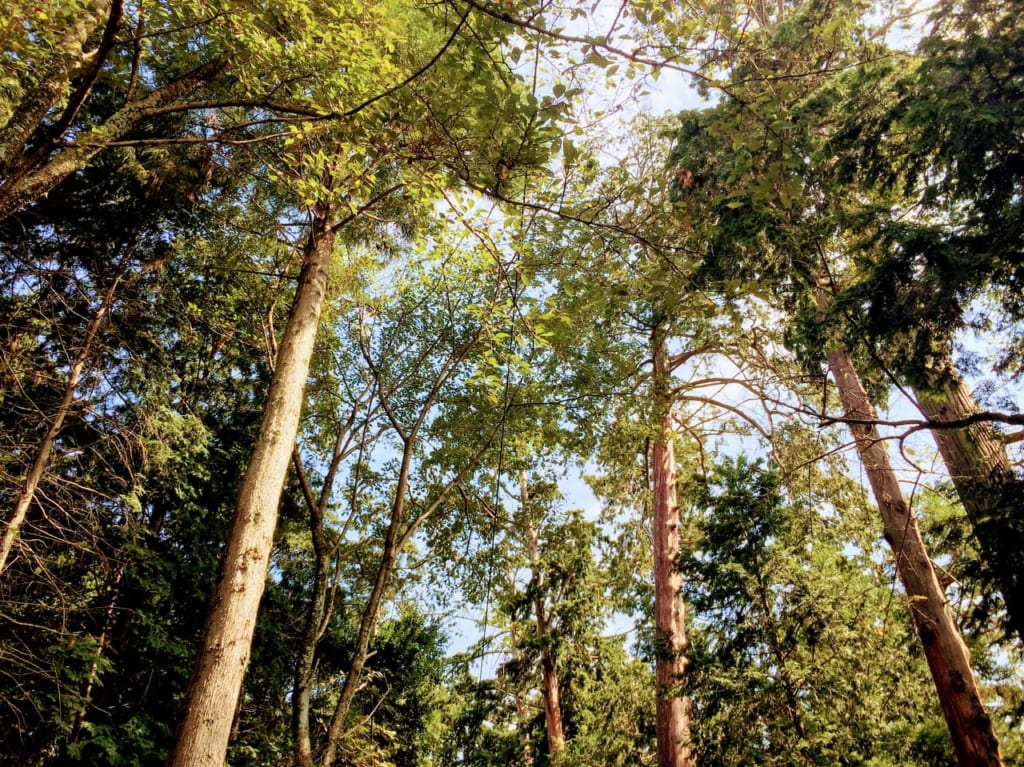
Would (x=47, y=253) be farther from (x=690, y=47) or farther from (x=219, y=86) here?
(x=690, y=47)

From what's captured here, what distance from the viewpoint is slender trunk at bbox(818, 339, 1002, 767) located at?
4746mm

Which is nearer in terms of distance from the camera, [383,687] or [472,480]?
[472,480]

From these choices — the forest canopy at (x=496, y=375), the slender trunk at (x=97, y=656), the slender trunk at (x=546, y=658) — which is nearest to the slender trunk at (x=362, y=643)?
the forest canopy at (x=496, y=375)

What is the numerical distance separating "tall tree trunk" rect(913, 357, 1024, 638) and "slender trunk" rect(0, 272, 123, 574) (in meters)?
7.23

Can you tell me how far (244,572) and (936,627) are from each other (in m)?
6.26

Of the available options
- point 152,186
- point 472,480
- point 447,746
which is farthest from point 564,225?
point 447,746

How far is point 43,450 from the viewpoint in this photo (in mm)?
5074

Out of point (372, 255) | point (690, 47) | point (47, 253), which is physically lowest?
point (690, 47)

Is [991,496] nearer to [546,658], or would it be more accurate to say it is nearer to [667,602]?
[667,602]

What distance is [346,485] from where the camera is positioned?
32.7 feet

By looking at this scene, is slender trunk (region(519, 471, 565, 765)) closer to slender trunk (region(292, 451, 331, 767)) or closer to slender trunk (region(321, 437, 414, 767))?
slender trunk (region(321, 437, 414, 767))

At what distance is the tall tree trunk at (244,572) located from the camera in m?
2.53

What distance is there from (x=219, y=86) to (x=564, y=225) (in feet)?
15.0

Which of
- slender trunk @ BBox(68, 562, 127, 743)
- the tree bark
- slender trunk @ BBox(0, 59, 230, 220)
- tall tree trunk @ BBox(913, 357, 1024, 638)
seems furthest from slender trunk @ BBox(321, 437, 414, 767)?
tall tree trunk @ BBox(913, 357, 1024, 638)
